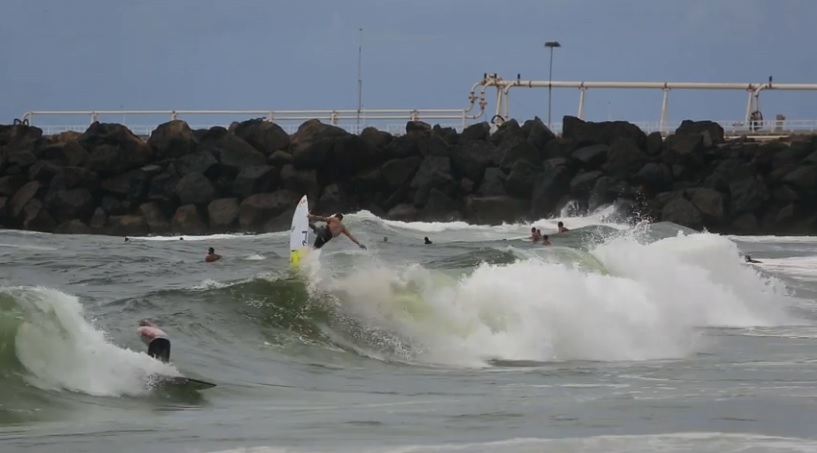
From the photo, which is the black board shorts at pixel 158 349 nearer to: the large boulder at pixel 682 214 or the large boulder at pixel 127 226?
the large boulder at pixel 682 214

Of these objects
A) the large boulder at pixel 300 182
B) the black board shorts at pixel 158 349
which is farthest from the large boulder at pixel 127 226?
the black board shorts at pixel 158 349

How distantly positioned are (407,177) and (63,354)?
32.5m

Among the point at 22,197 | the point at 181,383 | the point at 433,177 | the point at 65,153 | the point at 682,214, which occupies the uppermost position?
the point at 65,153

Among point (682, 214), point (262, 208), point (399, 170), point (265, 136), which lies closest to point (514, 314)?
point (682, 214)

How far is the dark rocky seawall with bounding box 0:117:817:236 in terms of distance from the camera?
42219 mm

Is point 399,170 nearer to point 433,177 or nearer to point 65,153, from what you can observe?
point 433,177

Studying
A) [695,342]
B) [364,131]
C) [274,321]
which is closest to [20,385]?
[274,321]

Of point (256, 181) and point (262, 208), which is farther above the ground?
point (256, 181)

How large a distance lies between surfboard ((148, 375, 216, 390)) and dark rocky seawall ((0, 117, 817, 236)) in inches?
1129

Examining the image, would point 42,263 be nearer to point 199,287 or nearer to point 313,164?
point 199,287

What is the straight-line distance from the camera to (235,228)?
139 feet

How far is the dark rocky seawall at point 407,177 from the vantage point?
4222cm

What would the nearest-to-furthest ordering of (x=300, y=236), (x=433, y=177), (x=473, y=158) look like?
1. (x=300, y=236)
2. (x=433, y=177)
3. (x=473, y=158)

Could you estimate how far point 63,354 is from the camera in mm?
12078
